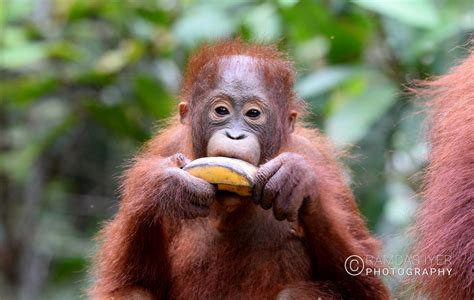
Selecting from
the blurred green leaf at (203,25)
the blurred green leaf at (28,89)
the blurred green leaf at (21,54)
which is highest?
the blurred green leaf at (203,25)

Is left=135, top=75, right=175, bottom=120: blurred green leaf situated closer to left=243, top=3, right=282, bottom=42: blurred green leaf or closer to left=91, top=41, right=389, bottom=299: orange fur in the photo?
left=243, top=3, right=282, bottom=42: blurred green leaf

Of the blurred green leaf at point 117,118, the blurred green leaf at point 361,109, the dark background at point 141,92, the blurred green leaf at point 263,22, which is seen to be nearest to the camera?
the blurred green leaf at point 361,109

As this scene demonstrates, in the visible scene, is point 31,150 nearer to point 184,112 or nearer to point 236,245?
point 184,112

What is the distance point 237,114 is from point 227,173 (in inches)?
12.0

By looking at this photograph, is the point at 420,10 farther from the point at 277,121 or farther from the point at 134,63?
the point at 134,63

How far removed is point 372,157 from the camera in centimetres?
473

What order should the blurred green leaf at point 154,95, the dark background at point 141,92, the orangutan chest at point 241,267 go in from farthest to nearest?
the blurred green leaf at point 154,95 → the dark background at point 141,92 → the orangutan chest at point 241,267

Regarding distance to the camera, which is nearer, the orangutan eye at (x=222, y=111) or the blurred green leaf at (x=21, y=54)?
the orangutan eye at (x=222, y=111)

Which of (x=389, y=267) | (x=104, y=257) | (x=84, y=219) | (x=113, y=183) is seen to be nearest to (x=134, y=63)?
(x=113, y=183)

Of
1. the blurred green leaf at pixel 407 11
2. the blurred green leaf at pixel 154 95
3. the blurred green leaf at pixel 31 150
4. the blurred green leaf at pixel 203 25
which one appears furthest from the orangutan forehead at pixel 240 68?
the blurred green leaf at pixel 31 150

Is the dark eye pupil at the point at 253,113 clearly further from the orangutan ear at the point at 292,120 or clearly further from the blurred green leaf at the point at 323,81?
the blurred green leaf at the point at 323,81

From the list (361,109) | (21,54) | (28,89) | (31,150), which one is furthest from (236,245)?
(31,150)

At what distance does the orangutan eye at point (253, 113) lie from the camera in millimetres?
3178
